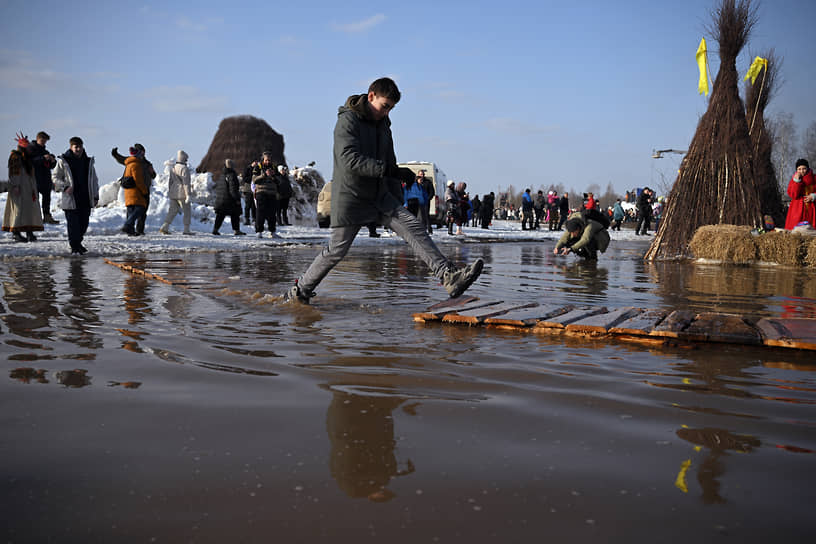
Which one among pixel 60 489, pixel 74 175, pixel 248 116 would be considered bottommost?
pixel 60 489

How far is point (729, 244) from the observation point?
9.97 meters

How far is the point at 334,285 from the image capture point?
258 inches

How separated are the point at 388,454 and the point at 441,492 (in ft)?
0.94

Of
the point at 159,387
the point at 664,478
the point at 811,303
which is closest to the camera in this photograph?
the point at 664,478

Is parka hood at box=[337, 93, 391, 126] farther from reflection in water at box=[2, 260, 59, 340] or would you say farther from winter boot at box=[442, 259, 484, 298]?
reflection in water at box=[2, 260, 59, 340]

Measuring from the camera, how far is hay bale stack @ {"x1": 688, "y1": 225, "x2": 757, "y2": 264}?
392 inches

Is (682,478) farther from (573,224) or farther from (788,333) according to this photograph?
(573,224)

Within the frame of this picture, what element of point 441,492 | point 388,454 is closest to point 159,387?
point 388,454

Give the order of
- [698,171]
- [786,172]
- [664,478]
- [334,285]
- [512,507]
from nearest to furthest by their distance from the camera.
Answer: [512,507] < [664,478] < [334,285] < [698,171] < [786,172]

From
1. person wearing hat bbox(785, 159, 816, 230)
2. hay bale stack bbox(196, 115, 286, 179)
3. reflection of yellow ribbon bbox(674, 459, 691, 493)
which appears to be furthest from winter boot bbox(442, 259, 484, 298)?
hay bale stack bbox(196, 115, 286, 179)

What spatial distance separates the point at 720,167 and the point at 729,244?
148 centimetres

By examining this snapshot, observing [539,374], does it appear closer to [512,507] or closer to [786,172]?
[512,507]

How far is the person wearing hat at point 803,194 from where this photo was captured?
10289 millimetres

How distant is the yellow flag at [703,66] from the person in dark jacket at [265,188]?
9224 millimetres
